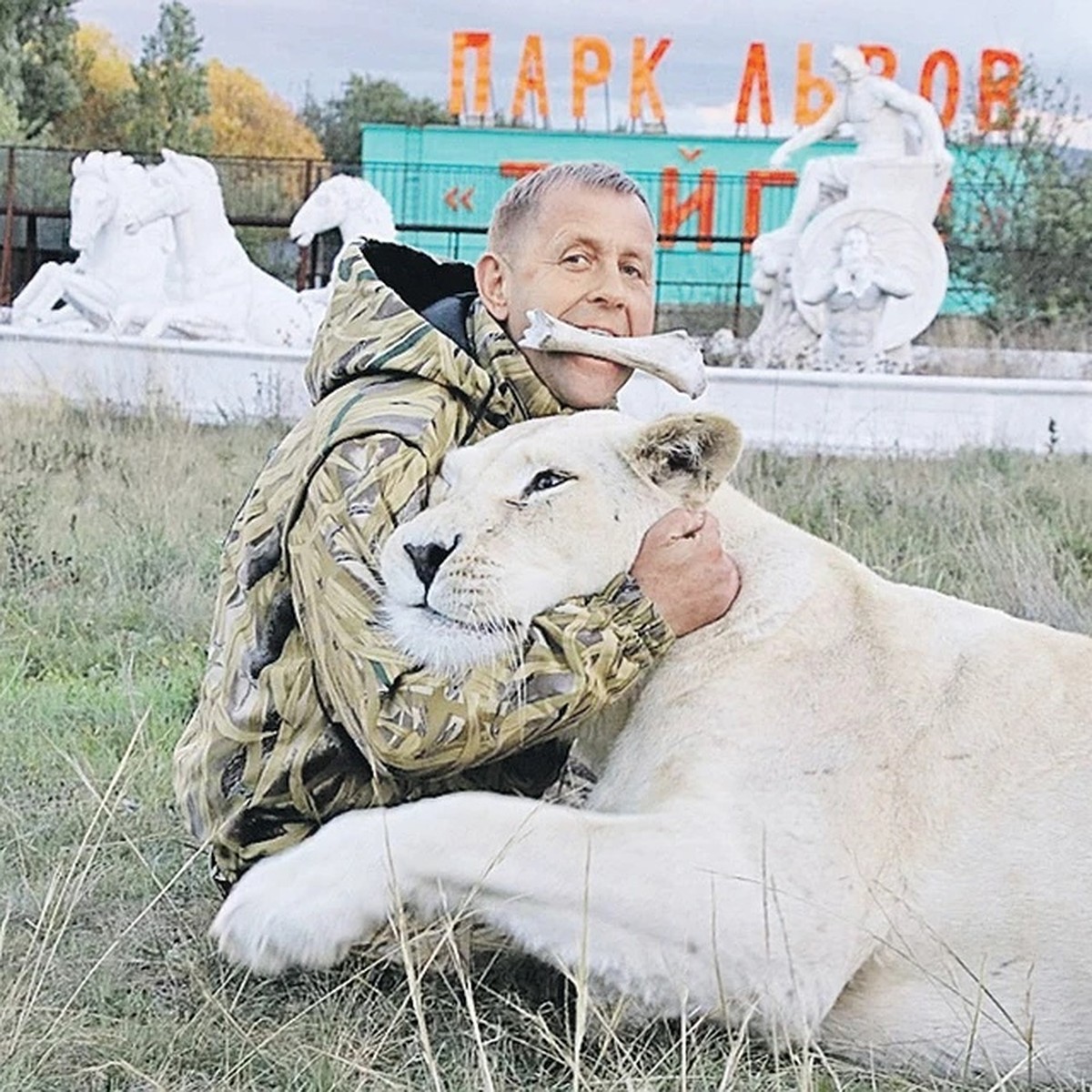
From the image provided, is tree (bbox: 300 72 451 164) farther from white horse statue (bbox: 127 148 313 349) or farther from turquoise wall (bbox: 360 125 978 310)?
white horse statue (bbox: 127 148 313 349)

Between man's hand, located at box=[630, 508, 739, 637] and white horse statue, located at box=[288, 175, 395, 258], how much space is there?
1436cm

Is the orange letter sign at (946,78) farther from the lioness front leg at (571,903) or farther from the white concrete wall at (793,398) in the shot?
the lioness front leg at (571,903)

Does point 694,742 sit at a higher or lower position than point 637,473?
lower

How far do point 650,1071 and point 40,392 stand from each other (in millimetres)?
11384

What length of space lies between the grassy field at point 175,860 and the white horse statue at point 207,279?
6.56 m

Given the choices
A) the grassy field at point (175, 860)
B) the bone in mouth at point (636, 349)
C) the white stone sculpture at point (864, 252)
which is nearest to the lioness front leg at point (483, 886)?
the grassy field at point (175, 860)

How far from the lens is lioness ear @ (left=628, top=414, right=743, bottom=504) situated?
122 inches

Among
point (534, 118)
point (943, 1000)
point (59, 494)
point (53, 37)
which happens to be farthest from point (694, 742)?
point (53, 37)

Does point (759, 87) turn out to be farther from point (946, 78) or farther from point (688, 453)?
point (688, 453)

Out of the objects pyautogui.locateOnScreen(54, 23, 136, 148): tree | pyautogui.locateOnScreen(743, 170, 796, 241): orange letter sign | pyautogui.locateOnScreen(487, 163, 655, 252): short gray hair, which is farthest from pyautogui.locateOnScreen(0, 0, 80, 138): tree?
pyautogui.locateOnScreen(487, 163, 655, 252): short gray hair

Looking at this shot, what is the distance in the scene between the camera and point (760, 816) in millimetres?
2939

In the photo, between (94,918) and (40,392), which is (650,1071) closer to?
(94,918)

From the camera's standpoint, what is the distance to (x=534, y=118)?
113ft

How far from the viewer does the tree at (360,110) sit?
54062 millimetres
